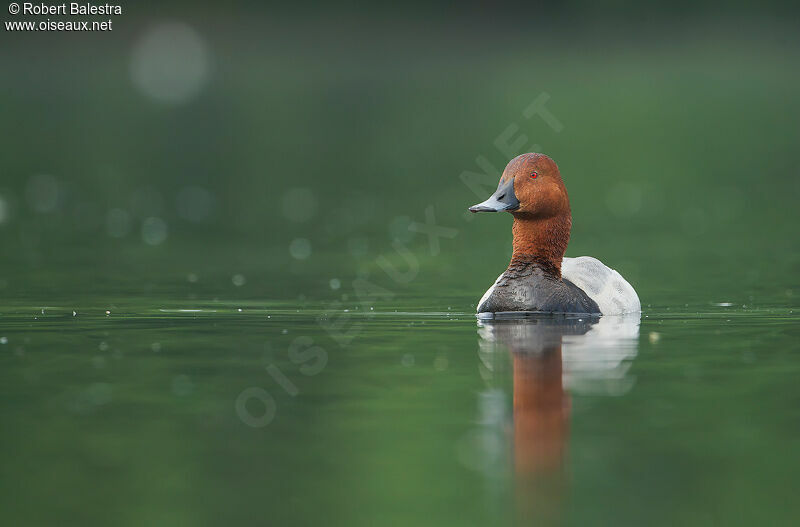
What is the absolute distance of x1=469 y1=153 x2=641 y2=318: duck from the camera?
12352mm

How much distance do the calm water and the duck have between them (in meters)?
0.74

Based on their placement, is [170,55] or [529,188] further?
[170,55]

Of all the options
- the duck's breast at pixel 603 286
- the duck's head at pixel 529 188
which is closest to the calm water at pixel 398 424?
the duck's breast at pixel 603 286

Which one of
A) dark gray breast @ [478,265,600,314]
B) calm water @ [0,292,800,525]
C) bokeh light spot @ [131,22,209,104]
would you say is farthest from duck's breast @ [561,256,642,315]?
bokeh light spot @ [131,22,209,104]

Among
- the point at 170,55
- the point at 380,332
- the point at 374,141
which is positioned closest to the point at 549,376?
the point at 380,332

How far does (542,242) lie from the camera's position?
12789mm

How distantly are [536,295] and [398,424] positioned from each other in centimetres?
473

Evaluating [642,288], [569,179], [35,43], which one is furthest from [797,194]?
[35,43]

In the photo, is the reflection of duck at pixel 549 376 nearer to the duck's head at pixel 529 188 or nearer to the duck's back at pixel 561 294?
the duck's back at pixel 561 294

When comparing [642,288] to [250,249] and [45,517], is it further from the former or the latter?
[45,517]

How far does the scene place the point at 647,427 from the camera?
299 inches

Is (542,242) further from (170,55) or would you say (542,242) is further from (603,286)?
(170,55)

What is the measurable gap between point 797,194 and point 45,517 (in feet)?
66.5

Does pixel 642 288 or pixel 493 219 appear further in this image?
pixel 493 219
